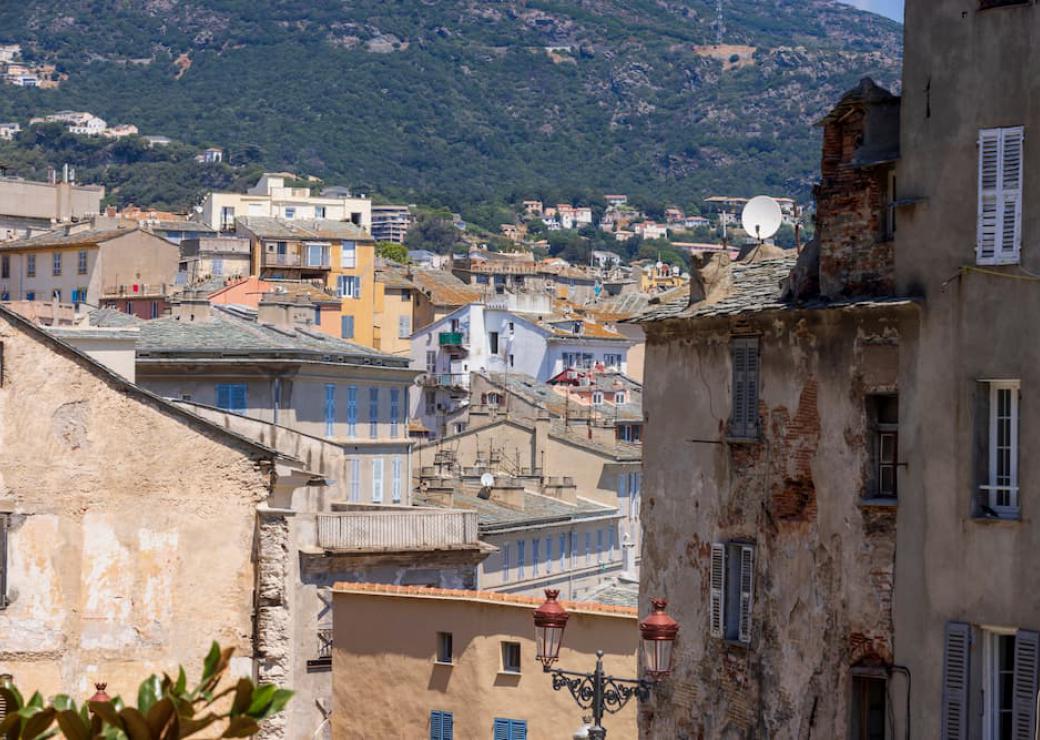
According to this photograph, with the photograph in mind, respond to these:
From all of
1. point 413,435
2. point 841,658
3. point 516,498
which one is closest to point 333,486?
point 841,658

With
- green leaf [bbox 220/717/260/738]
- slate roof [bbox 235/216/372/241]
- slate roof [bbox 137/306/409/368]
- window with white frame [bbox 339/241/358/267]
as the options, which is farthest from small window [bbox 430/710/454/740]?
slate roof [bbox 235/216/372/241]

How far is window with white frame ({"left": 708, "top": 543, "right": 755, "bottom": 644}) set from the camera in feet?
102

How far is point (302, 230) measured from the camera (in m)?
146

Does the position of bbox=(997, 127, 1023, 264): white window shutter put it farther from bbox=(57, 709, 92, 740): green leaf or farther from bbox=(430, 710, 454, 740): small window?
bbox=(430, 710, 454, 740): small window

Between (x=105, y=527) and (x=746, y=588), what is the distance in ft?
39.9

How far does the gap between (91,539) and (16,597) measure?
4.90ft

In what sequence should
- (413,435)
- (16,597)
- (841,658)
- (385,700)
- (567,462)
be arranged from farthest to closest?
(413,435) < (567,462) < (385,700) < (16,597) < (841,658)

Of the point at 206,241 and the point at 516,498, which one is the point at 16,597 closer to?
the point at 516,498

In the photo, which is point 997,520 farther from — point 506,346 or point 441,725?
point 506,346

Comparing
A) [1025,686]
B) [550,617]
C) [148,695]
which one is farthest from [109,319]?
[148,695]

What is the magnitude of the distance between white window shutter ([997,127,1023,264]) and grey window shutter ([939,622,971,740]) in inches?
166

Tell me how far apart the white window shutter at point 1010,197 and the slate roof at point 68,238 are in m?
109

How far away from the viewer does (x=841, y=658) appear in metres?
28.8

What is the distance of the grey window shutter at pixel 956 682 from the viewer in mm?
26562
